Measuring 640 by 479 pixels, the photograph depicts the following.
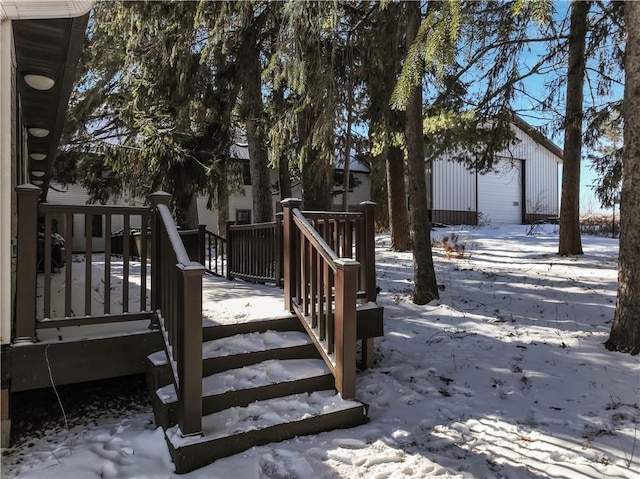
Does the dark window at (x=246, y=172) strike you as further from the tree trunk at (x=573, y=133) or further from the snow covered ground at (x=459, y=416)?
the snow covered ground at (x=459, y=416)

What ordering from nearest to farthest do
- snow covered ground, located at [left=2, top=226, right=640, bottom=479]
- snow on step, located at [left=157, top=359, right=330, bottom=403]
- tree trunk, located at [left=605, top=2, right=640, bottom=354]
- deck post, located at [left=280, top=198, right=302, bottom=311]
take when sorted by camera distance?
snow covered ground, located at [left=2, top=226, right=640, bottom=479]
snow on step, located at [left=157, top=359, right=330, bottom=403]
tree trunk, located at [left=605, top=2, right=640, bottom=354]
deck post, located at [left=280, top=198, right=302, bottom=311]

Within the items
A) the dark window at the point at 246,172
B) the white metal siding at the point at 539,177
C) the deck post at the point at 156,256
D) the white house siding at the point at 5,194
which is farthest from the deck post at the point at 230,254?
the white metal siding at the point at 539,177

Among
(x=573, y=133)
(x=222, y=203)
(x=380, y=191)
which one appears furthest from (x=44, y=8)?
(x=380, y=191)

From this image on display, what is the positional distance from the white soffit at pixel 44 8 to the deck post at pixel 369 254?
2818 mm

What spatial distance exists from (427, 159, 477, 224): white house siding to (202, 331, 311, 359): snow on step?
17.8 m

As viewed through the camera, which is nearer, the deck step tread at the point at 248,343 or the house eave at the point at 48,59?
the house eave at the point at 48,59

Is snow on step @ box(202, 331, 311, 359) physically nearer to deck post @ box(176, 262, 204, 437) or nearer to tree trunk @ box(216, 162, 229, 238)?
deck post @ box(176, 262, 204, 437)

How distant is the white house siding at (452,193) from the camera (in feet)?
68.9

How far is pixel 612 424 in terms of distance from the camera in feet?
10.3

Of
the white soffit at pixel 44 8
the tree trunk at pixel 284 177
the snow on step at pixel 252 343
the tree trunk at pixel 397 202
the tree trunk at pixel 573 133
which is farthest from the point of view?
the tree trunk at pixel 397 202

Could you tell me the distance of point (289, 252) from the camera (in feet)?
13.8

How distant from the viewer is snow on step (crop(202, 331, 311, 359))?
348cm

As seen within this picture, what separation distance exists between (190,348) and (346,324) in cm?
120

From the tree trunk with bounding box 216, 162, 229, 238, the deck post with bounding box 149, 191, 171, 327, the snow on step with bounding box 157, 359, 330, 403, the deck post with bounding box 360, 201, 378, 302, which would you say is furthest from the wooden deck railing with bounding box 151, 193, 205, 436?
the tree trunk with bounding box 216, 162, 229, 238
